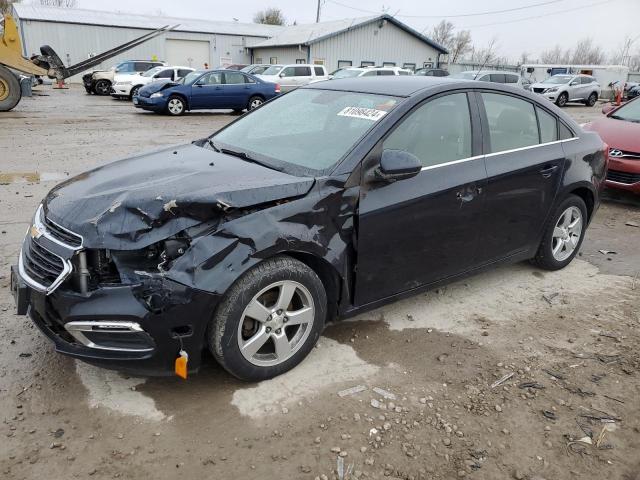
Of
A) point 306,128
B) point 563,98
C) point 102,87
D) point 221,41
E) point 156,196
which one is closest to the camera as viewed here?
point 156,196

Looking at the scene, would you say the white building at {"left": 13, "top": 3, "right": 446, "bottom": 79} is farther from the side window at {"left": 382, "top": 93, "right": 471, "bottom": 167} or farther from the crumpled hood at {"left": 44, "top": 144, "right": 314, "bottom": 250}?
the crumpled hood at {"left": 44, "top": 144, "right": 314, "bottom": 250}

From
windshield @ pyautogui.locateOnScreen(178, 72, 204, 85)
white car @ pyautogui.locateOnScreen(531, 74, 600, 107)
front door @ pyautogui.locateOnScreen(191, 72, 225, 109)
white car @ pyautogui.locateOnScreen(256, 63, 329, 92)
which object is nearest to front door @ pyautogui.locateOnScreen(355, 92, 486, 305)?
front door @ pyautogui.locateOnScreen(191, 72, 225, 109)

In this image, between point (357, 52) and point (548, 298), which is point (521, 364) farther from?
point (357, 52)

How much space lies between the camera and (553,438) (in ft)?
8.89

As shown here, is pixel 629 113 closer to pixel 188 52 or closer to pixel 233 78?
pixel 233 78

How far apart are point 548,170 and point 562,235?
78 centimetres

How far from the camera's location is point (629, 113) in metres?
8.19

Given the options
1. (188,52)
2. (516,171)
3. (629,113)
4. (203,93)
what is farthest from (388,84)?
(188,52)

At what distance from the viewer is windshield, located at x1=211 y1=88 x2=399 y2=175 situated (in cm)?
335

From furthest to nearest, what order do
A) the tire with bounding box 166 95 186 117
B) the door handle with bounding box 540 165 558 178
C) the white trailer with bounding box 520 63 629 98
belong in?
the white trailer with bounding box 520 63 629 98, the tire with bounding box 166 95 186 117, the door handle with bounding box 540 165 558 178

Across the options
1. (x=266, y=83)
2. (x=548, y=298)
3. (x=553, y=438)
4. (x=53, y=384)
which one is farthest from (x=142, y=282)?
(x=266, y=83)

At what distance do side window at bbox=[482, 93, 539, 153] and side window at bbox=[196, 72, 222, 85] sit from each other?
603 inches

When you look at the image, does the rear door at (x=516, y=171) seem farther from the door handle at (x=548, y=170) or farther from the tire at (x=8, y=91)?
the tire at (x=8, y=91)

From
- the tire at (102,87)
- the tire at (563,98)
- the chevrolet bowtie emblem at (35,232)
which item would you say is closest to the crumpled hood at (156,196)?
the chevrolet bowtie emblem at (35,232)
